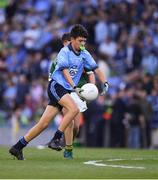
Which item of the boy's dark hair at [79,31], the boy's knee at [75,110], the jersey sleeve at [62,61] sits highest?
the boy's dark hair at [79,31]

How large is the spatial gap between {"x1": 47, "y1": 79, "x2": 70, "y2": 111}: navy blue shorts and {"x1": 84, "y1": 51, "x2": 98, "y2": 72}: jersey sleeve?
0.63m

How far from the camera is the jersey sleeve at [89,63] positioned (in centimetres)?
1467

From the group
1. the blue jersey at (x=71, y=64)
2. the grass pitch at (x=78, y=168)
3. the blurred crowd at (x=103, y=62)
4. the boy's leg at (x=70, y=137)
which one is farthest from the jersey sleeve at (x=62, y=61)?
the blurred crowd at (x=103, y=62)

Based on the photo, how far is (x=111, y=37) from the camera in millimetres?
26859

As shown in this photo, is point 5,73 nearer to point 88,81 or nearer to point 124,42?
point 124,42

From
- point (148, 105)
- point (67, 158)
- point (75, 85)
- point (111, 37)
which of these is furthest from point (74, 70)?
point (111, 37)

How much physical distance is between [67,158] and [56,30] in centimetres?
1369

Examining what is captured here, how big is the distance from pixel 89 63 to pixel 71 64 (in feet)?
1.25

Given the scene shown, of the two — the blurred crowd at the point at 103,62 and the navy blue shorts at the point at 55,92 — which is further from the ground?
the blurred crowd at the point at 103,62

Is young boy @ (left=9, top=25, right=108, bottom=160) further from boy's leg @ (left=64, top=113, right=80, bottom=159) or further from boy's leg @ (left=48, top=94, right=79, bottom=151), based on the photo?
boy's leg @ (left=64, top=113, right=80, bottom=159)

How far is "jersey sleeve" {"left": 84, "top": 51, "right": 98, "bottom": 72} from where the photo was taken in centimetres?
1467

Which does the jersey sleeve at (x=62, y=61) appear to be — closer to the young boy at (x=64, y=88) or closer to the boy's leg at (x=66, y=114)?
the young boy at (x=64, y=88)

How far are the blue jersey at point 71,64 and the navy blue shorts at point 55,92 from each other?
0.07 m

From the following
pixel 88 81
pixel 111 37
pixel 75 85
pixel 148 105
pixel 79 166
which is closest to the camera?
pixel 79 166
